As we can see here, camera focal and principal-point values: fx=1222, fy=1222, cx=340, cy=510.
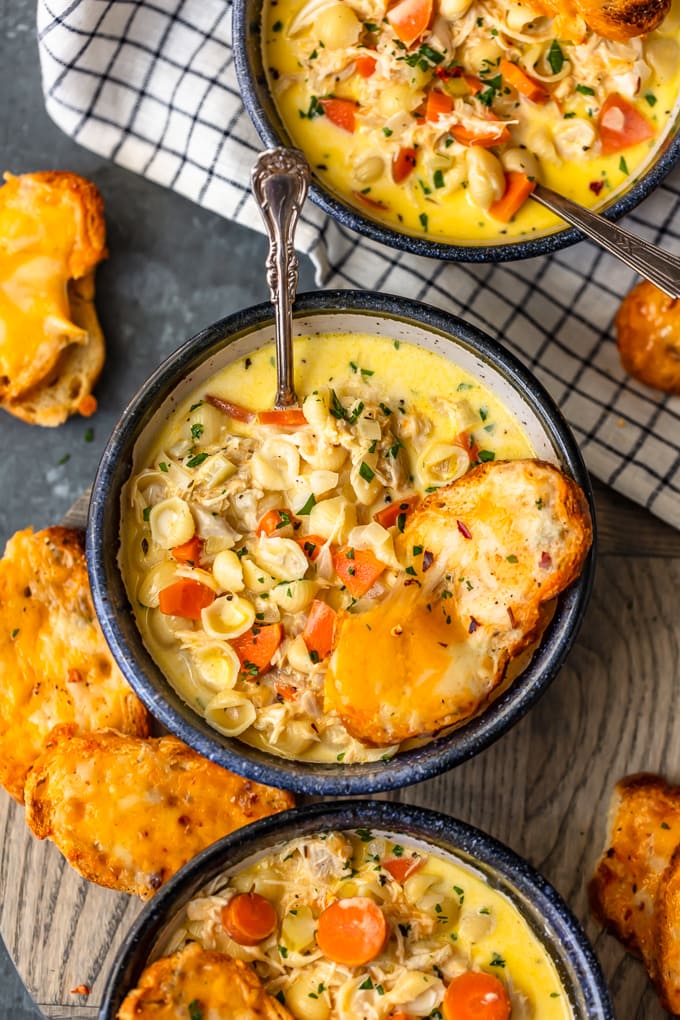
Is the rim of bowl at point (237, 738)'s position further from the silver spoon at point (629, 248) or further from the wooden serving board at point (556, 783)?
the wooden serving board at point (556, 783)

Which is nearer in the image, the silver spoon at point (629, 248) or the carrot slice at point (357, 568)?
the carrot slice at point (357, 568)

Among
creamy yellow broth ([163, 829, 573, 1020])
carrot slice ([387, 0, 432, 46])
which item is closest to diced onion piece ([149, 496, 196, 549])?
creamy yellow broth ([163, 829, 573, 1020])

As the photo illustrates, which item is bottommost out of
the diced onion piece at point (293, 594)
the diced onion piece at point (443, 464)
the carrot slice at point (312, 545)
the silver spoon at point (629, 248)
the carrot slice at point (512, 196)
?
the diced onion piece at point (293, 594)

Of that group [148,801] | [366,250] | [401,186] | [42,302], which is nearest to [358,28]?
[401,186]

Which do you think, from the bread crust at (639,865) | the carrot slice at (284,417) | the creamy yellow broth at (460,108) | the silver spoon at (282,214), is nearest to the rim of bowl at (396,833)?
the bread crust at (639,865)

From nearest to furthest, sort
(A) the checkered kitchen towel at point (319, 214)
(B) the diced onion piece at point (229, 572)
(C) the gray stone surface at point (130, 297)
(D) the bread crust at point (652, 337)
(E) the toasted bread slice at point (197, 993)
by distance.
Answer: (E) the toasted bread slice at point (197, 993), (B) the diced onion piece at point (229, 572), (D) the bread crust at point (652, 337), (A) the checkered kitchen towel at point (319, 214), (C) the gray stone surface at point (130, 297)
